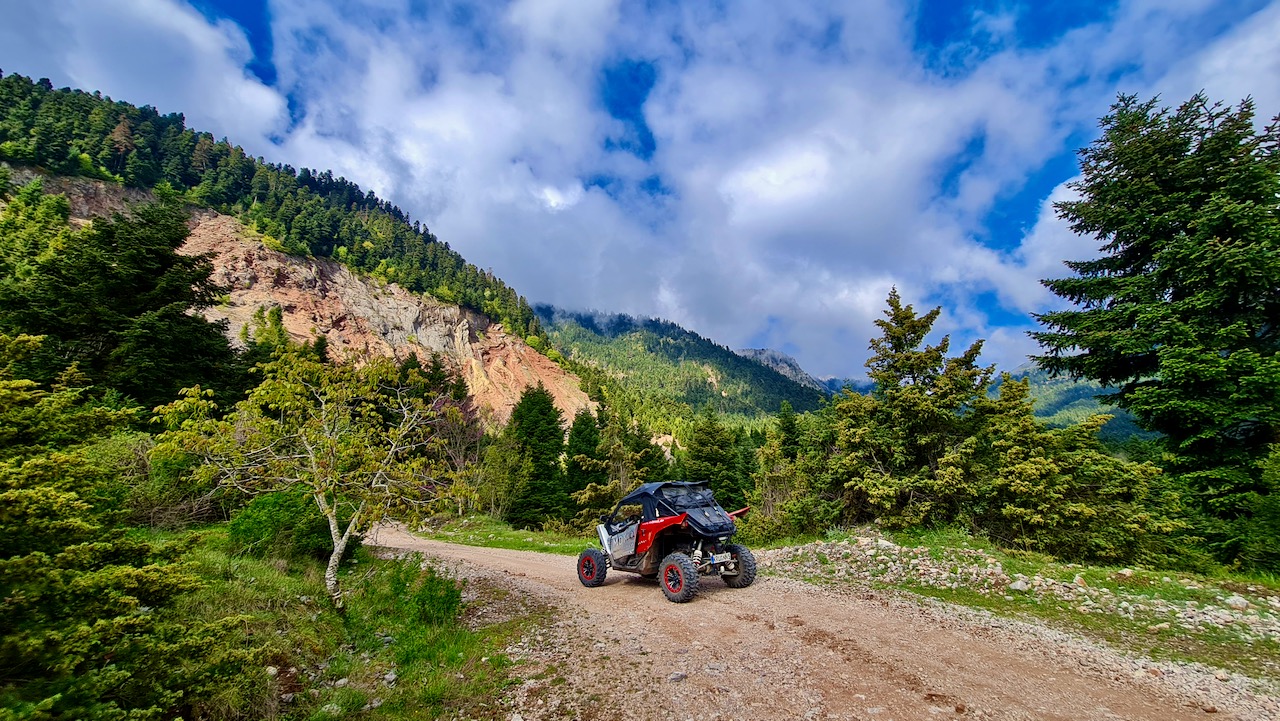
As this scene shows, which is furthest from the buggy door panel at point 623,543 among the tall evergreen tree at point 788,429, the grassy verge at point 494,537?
the tall evergreen tree at point 788,429

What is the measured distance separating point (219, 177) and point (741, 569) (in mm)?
112118

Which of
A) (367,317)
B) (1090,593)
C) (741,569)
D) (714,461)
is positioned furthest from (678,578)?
(367,317)

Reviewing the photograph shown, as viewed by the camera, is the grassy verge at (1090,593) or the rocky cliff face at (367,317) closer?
the grassy verge at (1090,593)

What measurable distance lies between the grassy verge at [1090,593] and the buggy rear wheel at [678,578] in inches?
131

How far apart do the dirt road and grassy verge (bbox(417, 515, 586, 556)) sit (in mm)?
11289

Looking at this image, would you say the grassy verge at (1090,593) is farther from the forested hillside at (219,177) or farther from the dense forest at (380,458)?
the forested hillside at (219,177)

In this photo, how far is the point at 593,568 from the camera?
10.1 metres

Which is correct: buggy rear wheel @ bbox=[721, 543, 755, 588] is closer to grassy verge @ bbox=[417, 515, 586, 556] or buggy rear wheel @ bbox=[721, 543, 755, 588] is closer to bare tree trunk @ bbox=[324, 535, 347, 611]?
bare tree trunk @ bbox=[324, 535, 347, 611]

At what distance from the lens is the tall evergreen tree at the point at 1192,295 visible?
33.2 ft

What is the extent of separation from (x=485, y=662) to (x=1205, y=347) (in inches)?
669

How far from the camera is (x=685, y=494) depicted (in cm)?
938

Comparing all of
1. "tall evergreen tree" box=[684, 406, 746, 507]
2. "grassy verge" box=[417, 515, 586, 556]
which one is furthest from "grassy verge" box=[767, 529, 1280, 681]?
"tall evergreen tree" box=[684, 406, 746, 507]

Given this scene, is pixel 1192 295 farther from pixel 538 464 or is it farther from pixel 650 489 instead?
pixel 538 464

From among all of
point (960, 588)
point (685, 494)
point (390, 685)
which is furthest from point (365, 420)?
point (960, 588)
